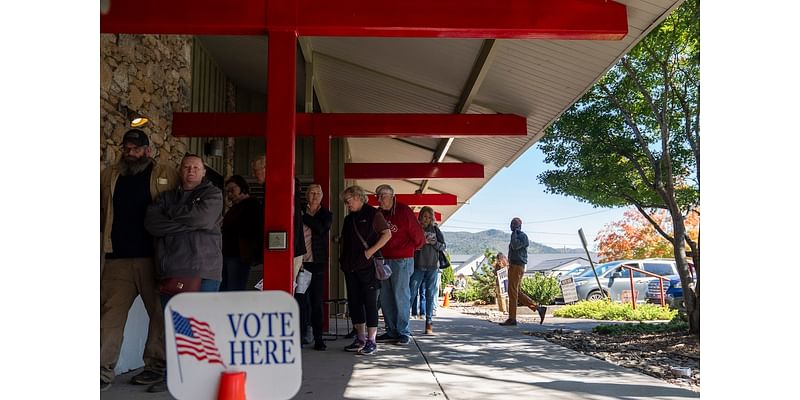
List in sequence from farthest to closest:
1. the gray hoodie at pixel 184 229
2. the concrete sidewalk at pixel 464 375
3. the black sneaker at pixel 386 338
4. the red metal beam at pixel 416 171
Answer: the red metal beam at pixel 416 171, the black sneaker at pixel 386 338, the concrete sidewalk at pixel 464 375, the gray hoodie at pixel 184 229

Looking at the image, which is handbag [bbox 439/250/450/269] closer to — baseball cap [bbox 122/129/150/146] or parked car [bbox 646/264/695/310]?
baseball cap [bbox 122/129/150/146]

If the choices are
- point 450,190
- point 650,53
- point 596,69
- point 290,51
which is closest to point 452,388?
point 290,51

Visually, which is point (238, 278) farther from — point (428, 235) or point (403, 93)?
point (403, 93)

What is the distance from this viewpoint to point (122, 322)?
393 cm

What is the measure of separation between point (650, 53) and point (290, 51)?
15.9 ft

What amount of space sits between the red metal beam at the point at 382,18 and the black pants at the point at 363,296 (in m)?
2.02

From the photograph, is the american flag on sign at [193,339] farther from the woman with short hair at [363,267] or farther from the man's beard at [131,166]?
the woman with short hair at [363,267]

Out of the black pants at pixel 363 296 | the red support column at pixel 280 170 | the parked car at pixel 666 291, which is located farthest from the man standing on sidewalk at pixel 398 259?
the parked car at pixel 666 291

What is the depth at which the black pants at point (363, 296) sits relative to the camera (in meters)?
5.63

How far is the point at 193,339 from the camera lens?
2205mm

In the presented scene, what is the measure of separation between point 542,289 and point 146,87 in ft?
33.3

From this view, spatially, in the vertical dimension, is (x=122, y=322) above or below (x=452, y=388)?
above

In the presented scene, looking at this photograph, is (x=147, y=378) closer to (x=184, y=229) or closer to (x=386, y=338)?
(x=184, y=229)

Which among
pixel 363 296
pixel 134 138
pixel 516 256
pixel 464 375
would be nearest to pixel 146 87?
pixel 134 138
